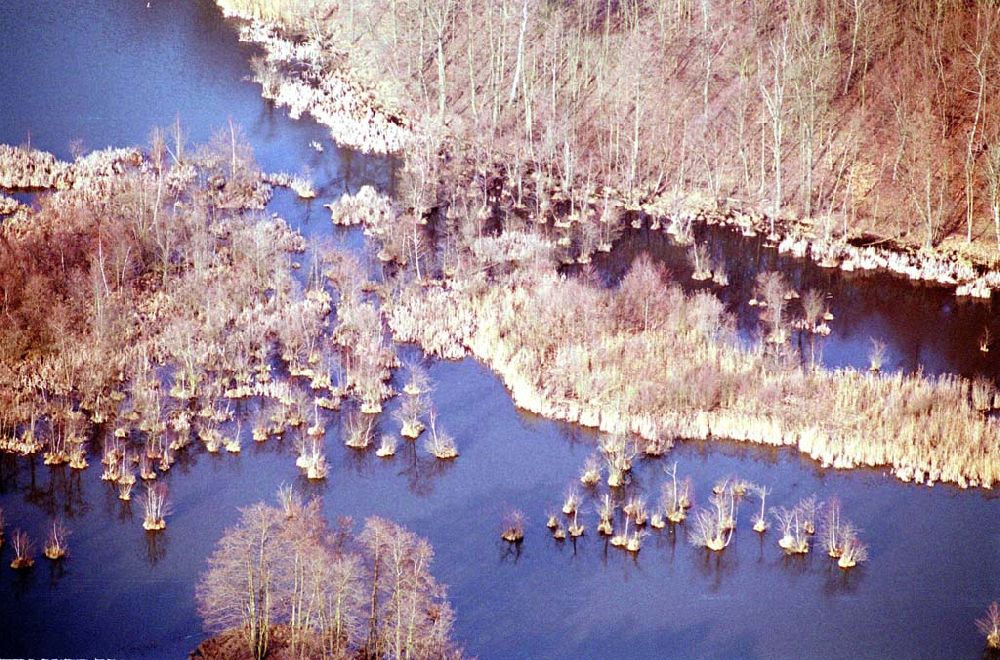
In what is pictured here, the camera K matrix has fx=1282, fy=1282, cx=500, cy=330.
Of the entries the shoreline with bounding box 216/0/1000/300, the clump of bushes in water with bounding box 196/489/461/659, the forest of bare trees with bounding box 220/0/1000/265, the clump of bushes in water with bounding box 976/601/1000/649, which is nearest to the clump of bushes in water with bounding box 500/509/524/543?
the clump of bushes in water with bounding box 196/489/461/659

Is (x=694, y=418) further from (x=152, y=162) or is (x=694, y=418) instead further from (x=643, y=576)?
(x=152, y=162)

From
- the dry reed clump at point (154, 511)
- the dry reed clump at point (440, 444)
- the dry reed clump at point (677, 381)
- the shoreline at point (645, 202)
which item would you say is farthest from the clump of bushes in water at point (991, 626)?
the dry reed clump at point (154, 511)

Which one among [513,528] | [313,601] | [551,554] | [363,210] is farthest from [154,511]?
[363,210]

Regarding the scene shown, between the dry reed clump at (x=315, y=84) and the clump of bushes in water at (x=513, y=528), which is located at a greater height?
the dry reed clump at (x=315, y=84)

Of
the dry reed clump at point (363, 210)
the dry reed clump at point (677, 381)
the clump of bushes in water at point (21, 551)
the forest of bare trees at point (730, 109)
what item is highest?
the forest of bare trees at point (730, 109)

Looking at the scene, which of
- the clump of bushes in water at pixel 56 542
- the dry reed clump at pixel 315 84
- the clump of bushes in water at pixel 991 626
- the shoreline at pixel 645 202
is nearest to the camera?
the clump of bushes in water at pixel 991 626

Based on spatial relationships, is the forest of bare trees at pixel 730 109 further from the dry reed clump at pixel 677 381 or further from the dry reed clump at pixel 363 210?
the dry reed clump at pixel 677 381

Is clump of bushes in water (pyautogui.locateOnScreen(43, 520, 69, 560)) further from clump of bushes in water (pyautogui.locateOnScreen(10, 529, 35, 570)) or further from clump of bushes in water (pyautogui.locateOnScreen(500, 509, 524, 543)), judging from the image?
clump of bushes in water (pyautogui.locateOnScreen(500, 509, 524, 543))

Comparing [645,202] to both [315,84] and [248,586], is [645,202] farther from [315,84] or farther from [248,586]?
[248,586]
